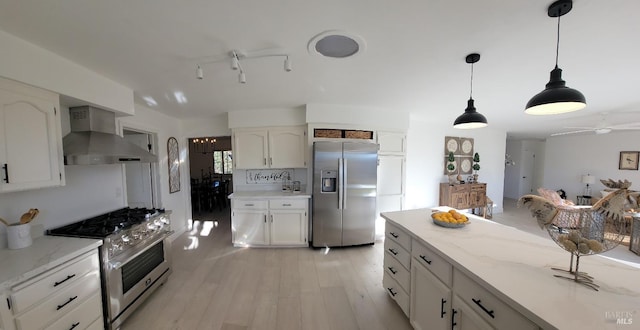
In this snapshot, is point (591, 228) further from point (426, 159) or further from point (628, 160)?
point (628, 160)

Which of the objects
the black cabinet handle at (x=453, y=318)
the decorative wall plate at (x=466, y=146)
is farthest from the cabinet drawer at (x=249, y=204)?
the decorative wall plate at (x=466, y=146)

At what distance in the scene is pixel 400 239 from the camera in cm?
195

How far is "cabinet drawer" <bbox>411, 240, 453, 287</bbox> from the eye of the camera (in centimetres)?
137

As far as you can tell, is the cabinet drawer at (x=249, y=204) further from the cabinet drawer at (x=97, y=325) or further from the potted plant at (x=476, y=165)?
the potted plant at (x=476, y=165)

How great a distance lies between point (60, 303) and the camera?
1427 mm

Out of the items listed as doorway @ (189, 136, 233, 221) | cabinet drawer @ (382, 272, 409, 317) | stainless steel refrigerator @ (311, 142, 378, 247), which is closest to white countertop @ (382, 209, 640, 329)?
cabinet drawer @ (382, 272, 409, 317)

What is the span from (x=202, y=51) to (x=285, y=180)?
2620 mm

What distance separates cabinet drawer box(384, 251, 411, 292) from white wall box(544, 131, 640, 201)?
24.3 feet

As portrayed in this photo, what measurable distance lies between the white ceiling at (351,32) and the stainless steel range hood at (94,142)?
45cm

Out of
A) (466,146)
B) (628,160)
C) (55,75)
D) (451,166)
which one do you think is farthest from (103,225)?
(628,160)

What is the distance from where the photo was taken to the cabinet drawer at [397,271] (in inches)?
72.8

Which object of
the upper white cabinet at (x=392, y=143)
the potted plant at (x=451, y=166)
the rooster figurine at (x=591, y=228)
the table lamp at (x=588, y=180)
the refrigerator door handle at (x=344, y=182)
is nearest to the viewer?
the rooster figurine at (x=591, y=228)

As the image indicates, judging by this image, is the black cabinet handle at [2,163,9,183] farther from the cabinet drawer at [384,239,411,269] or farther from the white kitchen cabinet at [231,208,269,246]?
the cabinet drawer at [384,239,411,269]

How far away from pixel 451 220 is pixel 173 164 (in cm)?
442
